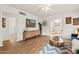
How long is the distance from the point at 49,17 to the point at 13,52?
1.38 meters

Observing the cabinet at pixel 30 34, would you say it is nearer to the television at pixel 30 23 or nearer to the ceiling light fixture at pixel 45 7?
the television at pixel 30 23

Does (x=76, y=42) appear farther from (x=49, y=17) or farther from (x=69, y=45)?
(x=49, y=17)

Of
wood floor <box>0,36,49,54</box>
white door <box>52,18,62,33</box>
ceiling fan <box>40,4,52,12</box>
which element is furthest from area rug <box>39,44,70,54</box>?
ceiling fan <box>40,4,52,12</box>

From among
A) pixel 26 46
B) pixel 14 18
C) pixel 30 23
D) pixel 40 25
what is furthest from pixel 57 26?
pixel 14 18

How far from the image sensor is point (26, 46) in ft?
11.3

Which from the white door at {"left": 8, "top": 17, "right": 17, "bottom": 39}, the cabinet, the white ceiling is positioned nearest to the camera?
the white ceiling

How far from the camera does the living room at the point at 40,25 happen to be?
3.35 metres

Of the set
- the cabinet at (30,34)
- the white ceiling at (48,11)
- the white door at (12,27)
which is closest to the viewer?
the white ceiling at (48,11)

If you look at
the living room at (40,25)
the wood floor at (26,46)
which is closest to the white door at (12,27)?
the living room at (40,25)

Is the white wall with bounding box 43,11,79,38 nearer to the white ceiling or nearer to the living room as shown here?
the living room

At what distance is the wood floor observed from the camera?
132 inches

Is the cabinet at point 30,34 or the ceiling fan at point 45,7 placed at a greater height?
the ceiling fan at point 45,7

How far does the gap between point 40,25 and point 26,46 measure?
28.5 inches

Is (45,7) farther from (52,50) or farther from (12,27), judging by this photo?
(52,50)
